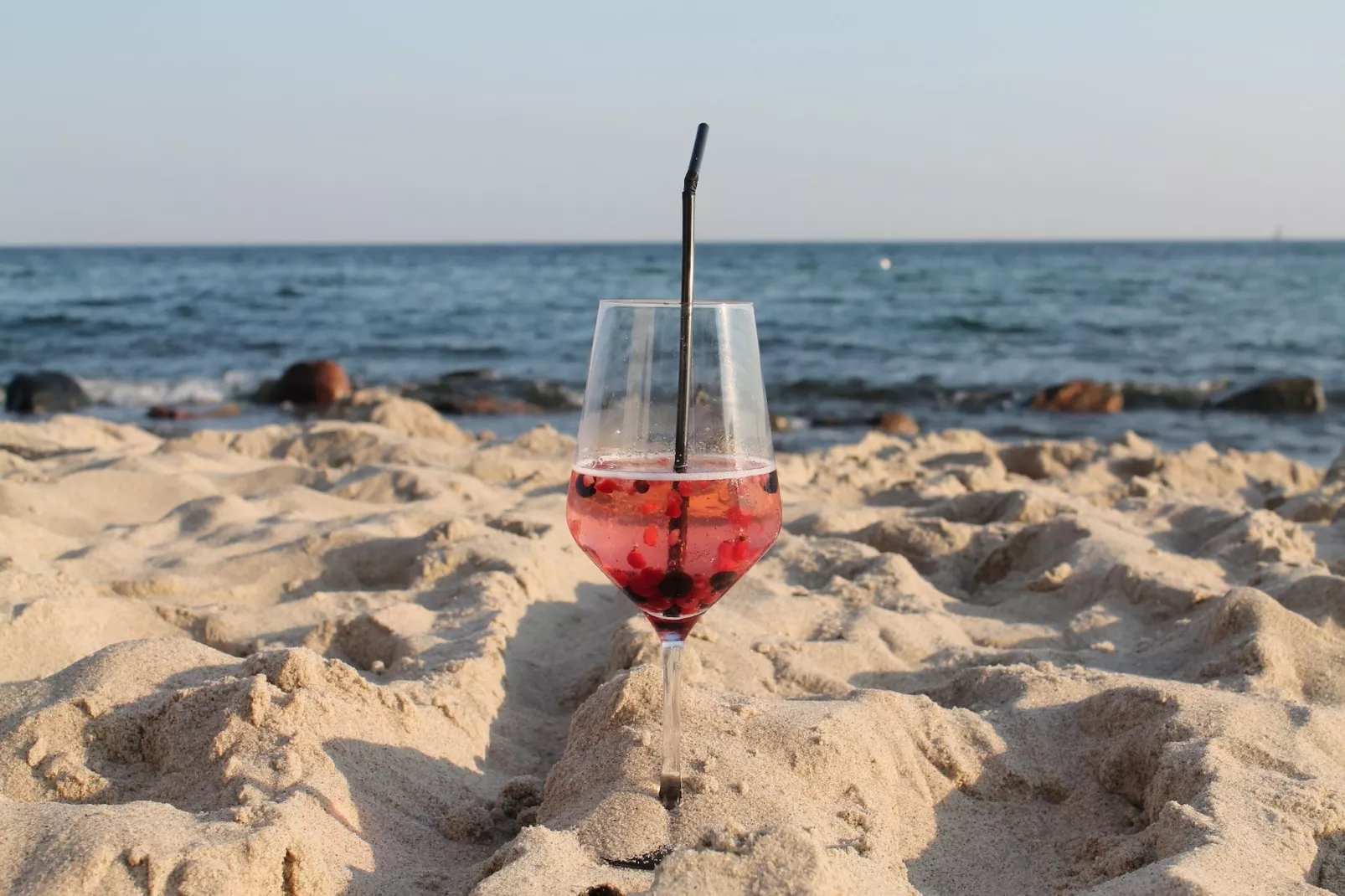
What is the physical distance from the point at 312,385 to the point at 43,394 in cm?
256

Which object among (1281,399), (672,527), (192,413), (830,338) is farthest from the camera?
(830,338)

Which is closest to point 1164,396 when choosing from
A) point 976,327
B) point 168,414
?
point 976,327

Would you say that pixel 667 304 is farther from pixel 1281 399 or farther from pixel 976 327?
pixel 976 327

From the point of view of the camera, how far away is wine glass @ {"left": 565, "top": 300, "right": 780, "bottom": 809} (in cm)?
157

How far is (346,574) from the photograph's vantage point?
3.49 m

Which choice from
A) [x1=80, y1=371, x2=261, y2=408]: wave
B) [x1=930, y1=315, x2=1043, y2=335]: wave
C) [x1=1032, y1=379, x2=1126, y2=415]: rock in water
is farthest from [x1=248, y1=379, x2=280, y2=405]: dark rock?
[x1=930, y1=315, x2=1043, y2=335]: wave

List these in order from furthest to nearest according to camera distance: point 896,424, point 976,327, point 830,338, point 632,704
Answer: point 976,327 → point 830,338 → point 896,424 → point 632,704

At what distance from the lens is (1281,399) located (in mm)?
10828

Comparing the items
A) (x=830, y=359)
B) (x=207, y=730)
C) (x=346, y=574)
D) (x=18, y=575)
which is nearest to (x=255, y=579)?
(x=346, y=574)

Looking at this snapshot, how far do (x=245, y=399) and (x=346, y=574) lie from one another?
9353 mm

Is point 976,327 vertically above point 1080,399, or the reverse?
point 976,327

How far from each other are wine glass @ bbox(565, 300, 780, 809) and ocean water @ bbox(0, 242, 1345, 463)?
24.7 ft

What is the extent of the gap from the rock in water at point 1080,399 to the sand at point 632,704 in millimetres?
6939

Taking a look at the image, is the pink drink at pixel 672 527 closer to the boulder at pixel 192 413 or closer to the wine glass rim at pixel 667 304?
the wine glass rim at pixel 667 304
